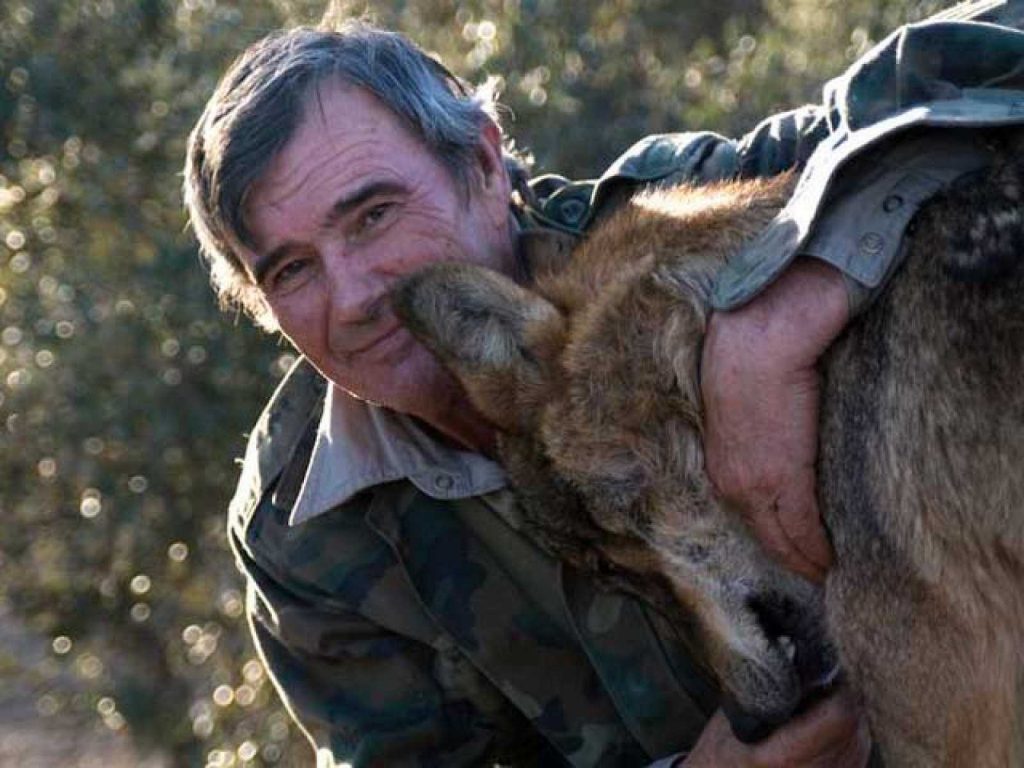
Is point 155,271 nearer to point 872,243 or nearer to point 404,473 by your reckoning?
point 404,473

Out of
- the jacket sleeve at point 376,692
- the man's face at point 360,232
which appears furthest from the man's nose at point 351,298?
the jacket sleeve at point 376,692

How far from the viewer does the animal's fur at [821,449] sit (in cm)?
378

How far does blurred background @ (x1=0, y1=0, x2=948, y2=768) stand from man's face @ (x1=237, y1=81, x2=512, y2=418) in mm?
3079

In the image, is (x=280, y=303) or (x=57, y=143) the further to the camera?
(x=57, y=143)

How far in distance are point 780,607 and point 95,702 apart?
5.63 m

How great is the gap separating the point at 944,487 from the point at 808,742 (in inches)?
33.9

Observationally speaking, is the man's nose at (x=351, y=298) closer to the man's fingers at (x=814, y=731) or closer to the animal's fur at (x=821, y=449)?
the animal's fur at (x=821, y=449)

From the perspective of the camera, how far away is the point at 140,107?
8320mm

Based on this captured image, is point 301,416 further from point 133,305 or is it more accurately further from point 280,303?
point 133,305

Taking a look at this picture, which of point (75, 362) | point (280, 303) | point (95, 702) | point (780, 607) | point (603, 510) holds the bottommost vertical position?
point (95, 702)

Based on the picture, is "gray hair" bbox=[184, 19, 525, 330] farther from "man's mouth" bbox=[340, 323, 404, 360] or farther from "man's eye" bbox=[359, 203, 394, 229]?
"man's mouth" bbox=[340, 323, 404, 360]

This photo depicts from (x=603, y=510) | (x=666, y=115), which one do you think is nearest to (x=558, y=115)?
(x=666, y=115)

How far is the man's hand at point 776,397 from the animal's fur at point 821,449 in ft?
0.20

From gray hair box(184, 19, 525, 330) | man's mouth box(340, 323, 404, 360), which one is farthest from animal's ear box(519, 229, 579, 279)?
man's mouth box(340, 323, 404, 360)
